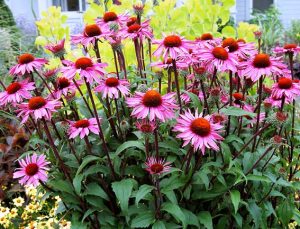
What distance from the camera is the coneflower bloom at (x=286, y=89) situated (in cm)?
139

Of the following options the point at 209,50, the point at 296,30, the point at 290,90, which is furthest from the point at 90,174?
the point at 296,30

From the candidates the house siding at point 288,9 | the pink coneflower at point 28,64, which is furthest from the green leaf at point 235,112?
the house siding at point 288,9

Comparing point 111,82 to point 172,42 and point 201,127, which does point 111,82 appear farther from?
point 201,127

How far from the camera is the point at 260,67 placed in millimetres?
1365

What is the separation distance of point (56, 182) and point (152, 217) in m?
0.30

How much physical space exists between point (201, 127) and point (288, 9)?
10430 millimetres

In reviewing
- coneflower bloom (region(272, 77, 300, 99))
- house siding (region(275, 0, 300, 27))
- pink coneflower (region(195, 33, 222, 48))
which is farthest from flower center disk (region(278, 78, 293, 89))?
house siding (region(275, 0, 300, 27))

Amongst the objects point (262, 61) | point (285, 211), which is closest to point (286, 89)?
point (262, 61)

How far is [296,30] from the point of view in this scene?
327 inches

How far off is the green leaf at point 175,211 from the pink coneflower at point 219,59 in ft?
1.31

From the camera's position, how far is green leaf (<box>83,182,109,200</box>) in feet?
→ 4.68

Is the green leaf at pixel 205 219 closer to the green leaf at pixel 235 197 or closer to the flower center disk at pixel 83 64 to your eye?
the green leaf at pixel 235 197

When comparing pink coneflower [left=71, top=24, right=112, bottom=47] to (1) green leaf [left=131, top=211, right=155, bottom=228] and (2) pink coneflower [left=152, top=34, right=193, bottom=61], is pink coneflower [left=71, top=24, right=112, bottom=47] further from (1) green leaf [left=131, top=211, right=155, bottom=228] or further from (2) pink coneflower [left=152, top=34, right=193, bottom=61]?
(1) green leaf [left=131, top=211, right=155, bottom=228]

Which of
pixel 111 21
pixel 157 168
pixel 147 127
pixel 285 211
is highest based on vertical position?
pixel 111 21
